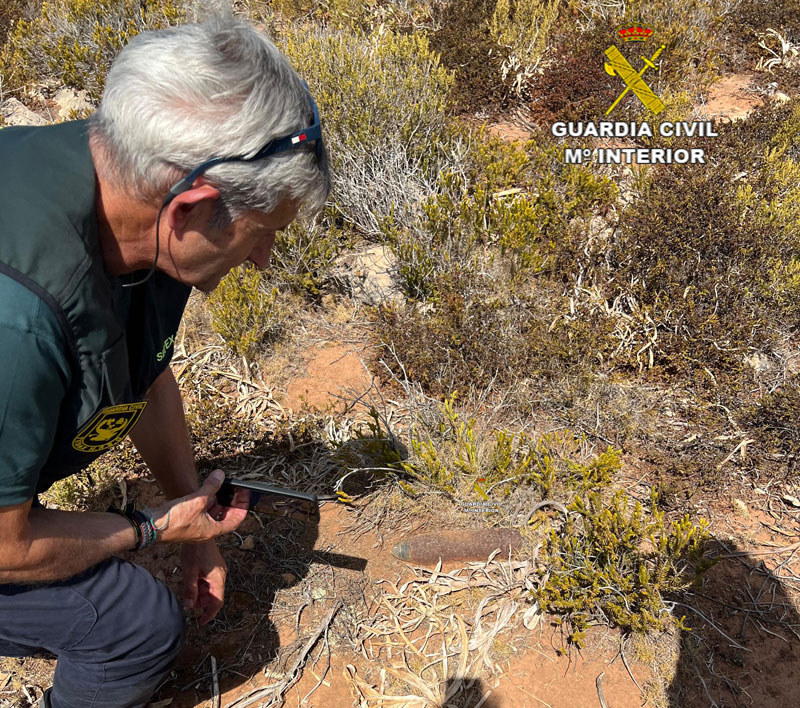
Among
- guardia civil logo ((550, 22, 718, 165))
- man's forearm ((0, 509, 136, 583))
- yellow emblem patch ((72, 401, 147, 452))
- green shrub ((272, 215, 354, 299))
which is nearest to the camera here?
man's forearm ((0, 509, 136, 583))

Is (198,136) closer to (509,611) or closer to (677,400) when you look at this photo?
(509,611)

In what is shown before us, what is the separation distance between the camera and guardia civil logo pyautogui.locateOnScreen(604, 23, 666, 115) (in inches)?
215

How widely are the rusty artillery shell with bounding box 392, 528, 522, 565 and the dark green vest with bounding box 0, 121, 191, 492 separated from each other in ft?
4.59

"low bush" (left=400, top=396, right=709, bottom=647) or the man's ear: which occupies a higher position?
the man's ear

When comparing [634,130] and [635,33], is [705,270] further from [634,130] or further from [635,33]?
[635,33]

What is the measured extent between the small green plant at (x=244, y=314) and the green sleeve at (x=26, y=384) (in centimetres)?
215

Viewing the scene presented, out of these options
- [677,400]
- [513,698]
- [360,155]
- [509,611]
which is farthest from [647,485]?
[360,155]

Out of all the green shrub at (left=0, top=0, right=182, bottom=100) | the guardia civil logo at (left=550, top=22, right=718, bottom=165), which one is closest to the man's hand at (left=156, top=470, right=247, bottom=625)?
the guardia civil logo at (left=550, top=22, right=718, bottom=165)

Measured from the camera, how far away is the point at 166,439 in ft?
7.39

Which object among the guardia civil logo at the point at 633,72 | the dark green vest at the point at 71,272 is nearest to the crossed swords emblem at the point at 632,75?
the guardia civil logo at the point at 633,72

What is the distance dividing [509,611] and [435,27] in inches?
242

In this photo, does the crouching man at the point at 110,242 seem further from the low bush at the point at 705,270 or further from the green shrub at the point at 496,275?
the low bush at the point at 705,270

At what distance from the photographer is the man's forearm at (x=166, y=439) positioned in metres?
2.22

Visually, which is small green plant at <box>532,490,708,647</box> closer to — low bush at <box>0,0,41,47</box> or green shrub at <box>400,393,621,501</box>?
green shrub at <box>400,393,621,501</box>
